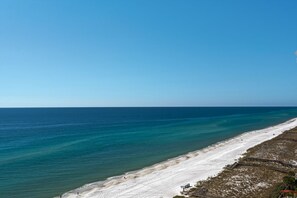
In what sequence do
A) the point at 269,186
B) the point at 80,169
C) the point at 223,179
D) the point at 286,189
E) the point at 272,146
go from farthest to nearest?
the point at 272,146, the point at 80,169, the point at 223,179, the point at 269,186, the point at 286,189

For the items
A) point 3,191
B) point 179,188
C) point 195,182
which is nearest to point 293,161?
point 195,182

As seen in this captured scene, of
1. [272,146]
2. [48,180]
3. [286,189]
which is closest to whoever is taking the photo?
[286,189]

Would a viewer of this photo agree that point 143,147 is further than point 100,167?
Yes

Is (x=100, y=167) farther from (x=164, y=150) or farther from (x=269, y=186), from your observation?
(x=269, y=186)

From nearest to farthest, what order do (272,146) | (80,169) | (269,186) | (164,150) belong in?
(269,186) < (80,169) < (272,146) < (164,150)

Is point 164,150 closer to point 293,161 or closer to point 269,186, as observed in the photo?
point 293,161

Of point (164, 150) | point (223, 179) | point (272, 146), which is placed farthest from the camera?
point (164, 150)

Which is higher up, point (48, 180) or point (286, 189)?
point (286, 189)

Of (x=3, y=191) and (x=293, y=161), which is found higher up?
(x=293, y=161)

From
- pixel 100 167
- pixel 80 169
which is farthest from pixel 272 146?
pixel 80 169
